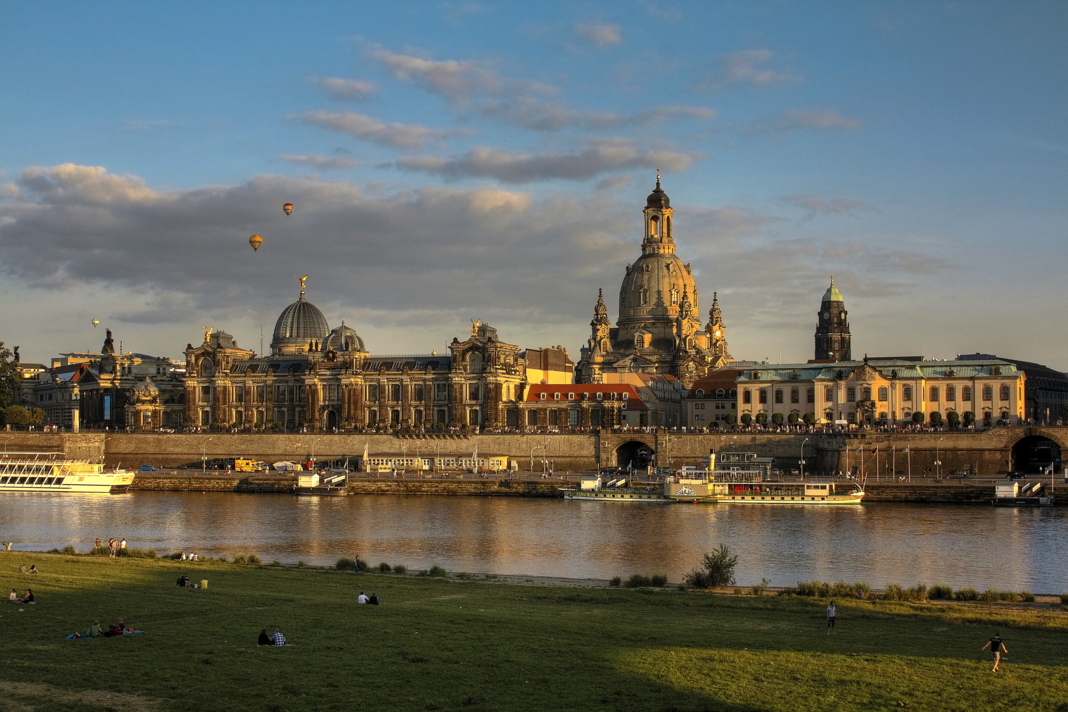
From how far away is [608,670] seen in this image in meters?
22.4

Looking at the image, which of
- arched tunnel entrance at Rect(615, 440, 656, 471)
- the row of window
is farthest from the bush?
the row of window

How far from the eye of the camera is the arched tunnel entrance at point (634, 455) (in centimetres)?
10824

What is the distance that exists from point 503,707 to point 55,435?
4335 inches

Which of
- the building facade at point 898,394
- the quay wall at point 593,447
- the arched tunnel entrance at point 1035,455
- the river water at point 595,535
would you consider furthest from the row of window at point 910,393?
the river water at point 595,535

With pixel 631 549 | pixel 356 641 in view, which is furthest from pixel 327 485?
pixel 356 641

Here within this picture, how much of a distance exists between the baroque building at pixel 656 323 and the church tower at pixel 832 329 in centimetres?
1389

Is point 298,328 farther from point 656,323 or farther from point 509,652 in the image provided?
point 509,652

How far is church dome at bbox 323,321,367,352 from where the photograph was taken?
421ft

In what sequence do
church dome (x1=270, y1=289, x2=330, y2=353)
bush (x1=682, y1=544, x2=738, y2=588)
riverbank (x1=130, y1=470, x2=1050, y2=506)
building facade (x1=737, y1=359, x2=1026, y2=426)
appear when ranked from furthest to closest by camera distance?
church dome (x1=270, y1=289, x2=330, y2=353)
building facade (x1=737, y1=359, x2=1026, y2=426)
riverbank (x1=130, y1=470, x2=1050, y2=506)
bush (x1=682, y1=544, x2=738, y2=588)

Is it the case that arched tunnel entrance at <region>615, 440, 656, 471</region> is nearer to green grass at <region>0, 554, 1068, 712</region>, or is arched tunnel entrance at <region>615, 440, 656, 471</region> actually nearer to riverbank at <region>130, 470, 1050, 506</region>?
riverbank at <region>130, 470, 1050, 506</region>

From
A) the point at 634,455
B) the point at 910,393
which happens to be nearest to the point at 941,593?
the point at 910,393

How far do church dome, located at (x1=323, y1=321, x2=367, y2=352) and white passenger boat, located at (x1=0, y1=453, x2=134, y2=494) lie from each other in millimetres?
33064

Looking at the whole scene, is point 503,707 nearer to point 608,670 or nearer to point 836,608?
point 608,670

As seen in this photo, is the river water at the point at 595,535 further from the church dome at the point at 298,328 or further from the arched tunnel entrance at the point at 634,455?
the church dome at the point at 298,328
